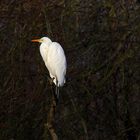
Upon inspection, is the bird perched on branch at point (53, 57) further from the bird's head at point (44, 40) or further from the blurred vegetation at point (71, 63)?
the blurred vegetation at point (71, 63)

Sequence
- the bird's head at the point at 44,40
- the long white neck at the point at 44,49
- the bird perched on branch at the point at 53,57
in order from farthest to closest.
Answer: the long white neck at the point at 44,49 < the bird's head at the point at 44,40 < the bird perched on branch at the point at 53,57

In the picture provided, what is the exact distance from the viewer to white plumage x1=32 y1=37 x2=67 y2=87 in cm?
926

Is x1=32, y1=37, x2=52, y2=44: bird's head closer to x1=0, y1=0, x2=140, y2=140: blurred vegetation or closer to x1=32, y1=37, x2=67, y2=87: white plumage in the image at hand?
x1=32, y1=37, x2=67, y2=87: white plumage

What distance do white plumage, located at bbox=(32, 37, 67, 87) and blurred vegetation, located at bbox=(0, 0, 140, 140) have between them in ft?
0.58

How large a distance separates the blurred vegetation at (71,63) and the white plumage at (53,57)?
18 cm

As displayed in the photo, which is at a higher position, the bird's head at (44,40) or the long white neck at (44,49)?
the bird's head at (44,40)

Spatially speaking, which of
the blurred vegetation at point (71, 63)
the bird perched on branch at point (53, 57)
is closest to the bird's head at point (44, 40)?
the bird perched on branch at point (53, 57)

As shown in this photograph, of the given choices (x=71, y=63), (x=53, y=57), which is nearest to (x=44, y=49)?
(x=53, y=57)

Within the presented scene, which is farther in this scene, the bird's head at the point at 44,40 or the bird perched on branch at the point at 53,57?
the bird's head at the point at 44,40

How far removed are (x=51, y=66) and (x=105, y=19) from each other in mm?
1022

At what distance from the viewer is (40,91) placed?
9.59 m

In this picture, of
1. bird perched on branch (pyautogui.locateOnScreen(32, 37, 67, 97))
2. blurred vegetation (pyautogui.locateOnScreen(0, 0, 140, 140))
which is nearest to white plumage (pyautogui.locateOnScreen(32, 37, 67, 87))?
bird perched on branch (pyautogui.locateOnScreen(32, 37, 67, 97))

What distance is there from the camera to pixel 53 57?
9.64 m

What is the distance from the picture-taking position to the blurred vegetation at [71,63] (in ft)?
31.1
